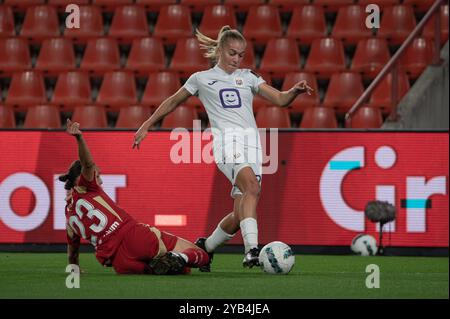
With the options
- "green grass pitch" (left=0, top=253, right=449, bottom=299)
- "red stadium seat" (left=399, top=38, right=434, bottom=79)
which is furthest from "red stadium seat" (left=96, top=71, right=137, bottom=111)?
"green grass pitch" (left=0, top=253, right=449, bottom=299)

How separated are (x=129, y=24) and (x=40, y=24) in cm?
123

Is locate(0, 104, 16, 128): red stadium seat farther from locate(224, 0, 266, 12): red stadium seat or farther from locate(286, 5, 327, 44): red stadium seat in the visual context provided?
locate(286, 5, 327, 44): red stadium seat

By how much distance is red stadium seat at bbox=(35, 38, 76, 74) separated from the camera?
1435 cm

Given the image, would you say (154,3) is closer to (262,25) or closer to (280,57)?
(262,25)

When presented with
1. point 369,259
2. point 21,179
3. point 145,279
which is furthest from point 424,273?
point 21,179

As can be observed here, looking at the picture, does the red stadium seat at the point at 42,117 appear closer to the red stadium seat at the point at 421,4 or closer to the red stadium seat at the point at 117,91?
the red stadium seat at the point at 117,91

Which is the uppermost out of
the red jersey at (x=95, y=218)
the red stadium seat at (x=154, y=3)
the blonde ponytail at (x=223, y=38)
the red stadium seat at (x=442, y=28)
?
the red stadium seat at (x=154, y=3)

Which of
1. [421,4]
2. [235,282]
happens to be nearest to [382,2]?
[421,4]

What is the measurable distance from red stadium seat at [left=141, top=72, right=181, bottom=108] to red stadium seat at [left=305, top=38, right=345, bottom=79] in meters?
1.73

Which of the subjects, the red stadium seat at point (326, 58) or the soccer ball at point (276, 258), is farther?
the red stadium seat at point (326, 58)

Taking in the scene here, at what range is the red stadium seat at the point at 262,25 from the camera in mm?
14461

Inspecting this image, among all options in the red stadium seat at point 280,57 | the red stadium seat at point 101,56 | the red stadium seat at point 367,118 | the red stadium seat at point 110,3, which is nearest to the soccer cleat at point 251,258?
the red stadium seat at point 367,118

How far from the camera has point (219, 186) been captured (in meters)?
11.3

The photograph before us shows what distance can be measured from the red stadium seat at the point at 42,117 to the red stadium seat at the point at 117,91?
630mm
